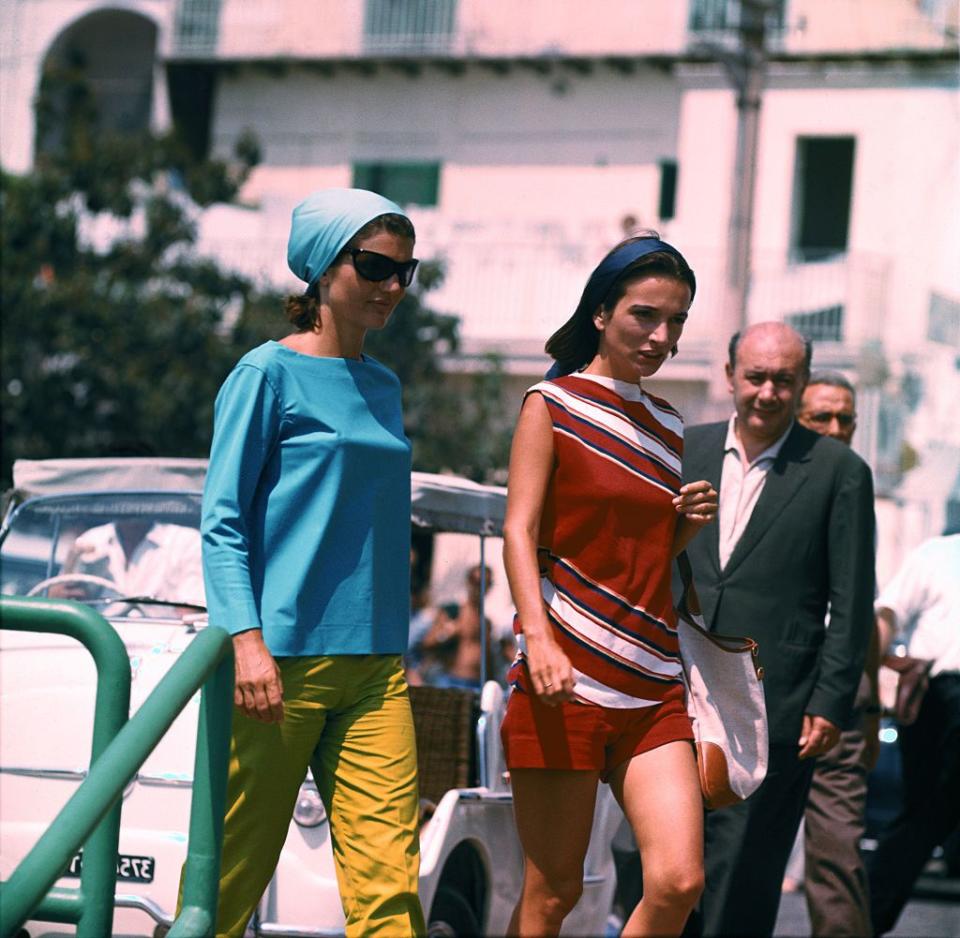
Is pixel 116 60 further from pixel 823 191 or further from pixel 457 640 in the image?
pixel 457 640

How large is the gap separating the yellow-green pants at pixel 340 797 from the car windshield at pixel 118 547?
2.33 m

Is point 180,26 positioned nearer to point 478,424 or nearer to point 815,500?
point 478,424

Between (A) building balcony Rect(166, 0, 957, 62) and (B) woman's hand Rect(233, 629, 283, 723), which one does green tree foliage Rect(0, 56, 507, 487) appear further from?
(B) woman's hand Rect(233, 629, 283, 723)

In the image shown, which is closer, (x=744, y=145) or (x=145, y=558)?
(x=145, y=558)

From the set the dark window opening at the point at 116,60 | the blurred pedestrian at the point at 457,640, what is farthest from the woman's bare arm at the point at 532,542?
the dark window opening at the point at 116,60

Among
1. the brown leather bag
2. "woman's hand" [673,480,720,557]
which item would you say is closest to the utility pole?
the brown leather bag

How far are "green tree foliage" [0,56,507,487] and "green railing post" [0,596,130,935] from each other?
16.9m

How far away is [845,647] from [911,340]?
2041cm

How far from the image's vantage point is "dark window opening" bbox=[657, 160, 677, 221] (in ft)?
94.0

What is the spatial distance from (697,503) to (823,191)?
2371 cm

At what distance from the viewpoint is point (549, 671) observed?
452cm

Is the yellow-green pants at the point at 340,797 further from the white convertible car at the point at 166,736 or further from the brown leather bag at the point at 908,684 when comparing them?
the brown leather bag at the point at 908,684

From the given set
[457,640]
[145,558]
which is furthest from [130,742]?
[457,640]

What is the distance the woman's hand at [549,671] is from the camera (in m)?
4.52
